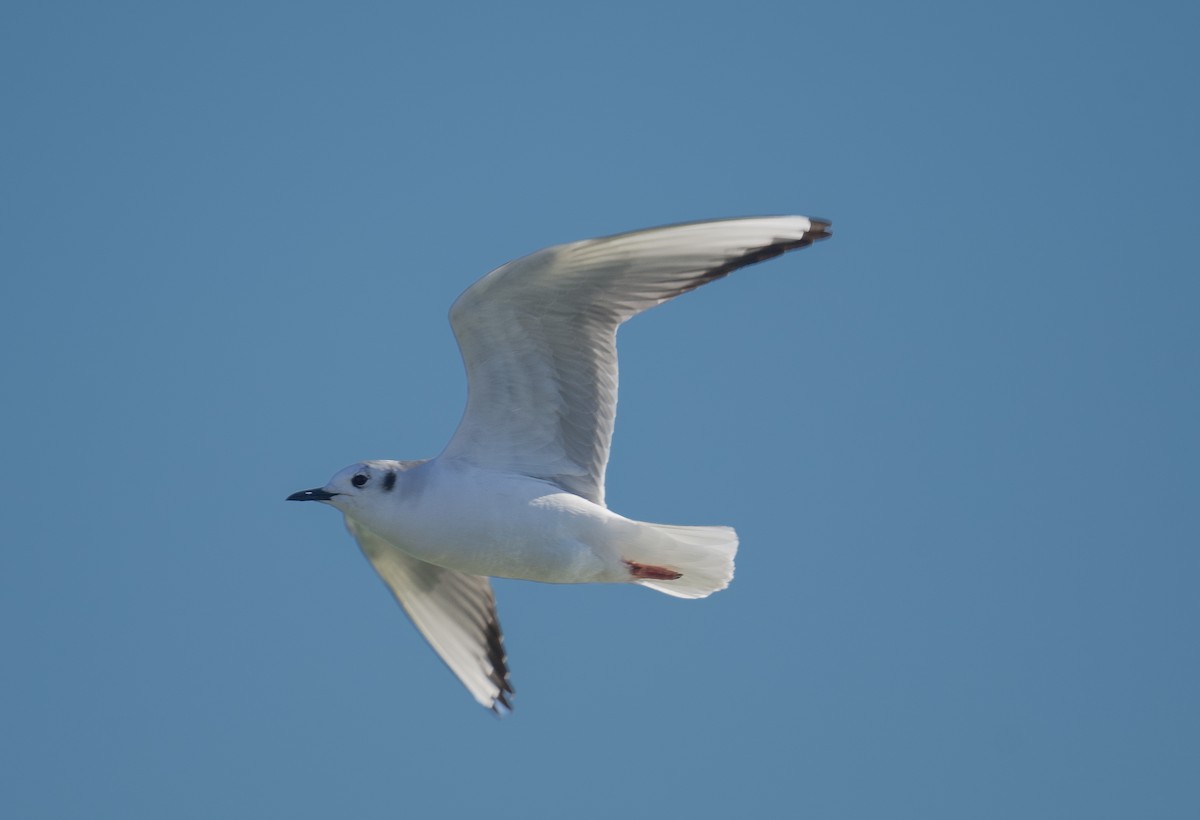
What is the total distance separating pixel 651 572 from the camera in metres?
6.39

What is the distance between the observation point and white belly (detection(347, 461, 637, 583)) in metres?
6.10

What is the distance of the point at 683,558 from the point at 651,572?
0.14m

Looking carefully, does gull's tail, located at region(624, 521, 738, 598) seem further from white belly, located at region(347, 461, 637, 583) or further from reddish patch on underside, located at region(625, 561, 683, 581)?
white belly, located at region(347, 461, 637, 583)

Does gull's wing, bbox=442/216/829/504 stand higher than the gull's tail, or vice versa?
gull's wing, bbox=442/216/829/504

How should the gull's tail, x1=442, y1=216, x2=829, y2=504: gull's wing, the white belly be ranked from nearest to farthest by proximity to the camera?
x1=442, y1=216, x2=829, y2=504: gull's wing
the white belly
the gull's tail

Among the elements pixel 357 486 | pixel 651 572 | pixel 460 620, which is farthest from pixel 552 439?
pixel 460 620

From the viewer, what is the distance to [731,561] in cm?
641

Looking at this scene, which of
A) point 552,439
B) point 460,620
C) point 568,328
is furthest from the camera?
point 460,620

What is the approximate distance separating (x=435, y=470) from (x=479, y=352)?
0.50m

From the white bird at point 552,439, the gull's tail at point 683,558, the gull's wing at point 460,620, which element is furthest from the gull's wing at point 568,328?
the gull's wing at point 460,620

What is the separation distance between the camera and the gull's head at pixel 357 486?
6160mm

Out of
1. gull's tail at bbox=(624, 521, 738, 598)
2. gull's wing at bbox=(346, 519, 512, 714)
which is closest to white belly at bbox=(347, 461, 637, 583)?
gull's tail at bbox=(624, 521, 738, 598)

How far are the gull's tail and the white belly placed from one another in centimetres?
12

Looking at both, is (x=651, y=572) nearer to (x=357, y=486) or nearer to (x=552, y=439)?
(x=552, y=439)
